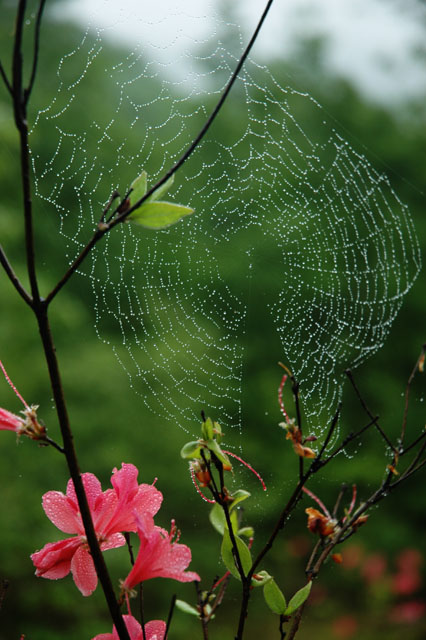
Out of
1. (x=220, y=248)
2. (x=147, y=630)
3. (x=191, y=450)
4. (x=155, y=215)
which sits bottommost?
(x=220, y=248)

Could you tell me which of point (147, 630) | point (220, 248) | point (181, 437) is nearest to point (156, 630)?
point (147, 630)

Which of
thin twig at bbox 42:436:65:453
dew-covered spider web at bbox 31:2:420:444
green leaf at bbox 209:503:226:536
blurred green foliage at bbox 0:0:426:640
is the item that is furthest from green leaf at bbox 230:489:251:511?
dew-covered spider web at bbox 31:2:420:444

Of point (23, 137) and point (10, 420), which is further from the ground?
point (23, 137)

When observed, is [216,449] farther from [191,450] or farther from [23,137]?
[23,137]

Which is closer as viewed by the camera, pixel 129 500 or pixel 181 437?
pixel 129 500

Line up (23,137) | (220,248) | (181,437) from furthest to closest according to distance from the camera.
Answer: (220,248) < (181,437) < (23,137)

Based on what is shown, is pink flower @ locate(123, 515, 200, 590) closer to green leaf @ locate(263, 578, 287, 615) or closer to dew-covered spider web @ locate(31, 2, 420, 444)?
green leaf @ locate(263, 578, 287, 615)

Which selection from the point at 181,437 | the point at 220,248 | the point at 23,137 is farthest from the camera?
the point at 220,248
